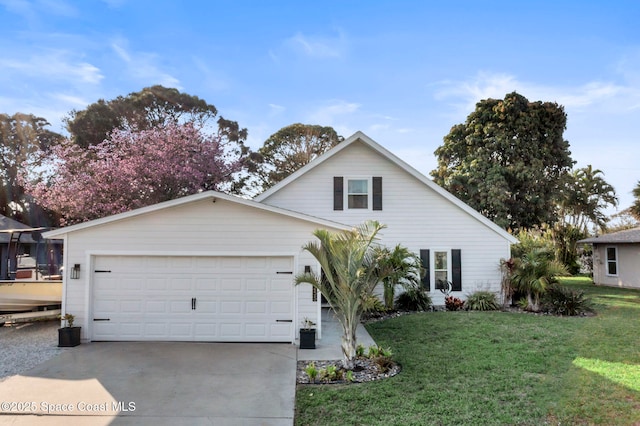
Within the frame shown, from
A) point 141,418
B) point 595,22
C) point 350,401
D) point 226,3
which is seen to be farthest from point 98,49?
point 595,22

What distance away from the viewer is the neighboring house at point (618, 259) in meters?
18.6

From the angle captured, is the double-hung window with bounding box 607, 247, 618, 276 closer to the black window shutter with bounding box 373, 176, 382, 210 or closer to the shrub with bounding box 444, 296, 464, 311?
the shrub with bounding box 444, 296, 464, 311

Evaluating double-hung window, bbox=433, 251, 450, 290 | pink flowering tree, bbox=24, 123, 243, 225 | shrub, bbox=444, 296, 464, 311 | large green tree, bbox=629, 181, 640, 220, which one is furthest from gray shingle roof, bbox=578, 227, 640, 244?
pink flowering tree, bbox=24, 123, 243, 225

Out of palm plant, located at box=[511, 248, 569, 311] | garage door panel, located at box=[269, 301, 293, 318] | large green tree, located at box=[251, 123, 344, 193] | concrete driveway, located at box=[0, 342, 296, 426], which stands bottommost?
concrete driveway, located at box=[0, 342, 296, 426]

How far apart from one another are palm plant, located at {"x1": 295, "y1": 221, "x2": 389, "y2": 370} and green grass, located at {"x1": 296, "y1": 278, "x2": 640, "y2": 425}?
996mm

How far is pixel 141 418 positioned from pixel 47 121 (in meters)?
29.1

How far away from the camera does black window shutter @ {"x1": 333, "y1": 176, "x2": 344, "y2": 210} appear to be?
13992 mm

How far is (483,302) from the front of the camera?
13.1 m

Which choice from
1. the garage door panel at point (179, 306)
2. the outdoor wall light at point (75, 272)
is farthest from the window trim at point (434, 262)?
the outdoor wall light at point (75, 272)

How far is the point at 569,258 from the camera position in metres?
24.6

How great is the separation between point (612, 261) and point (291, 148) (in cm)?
2165

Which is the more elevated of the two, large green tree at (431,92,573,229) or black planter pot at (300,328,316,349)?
large green tree at (431,92,573,229)

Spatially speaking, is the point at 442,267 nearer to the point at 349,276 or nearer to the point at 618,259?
the point at 349,276

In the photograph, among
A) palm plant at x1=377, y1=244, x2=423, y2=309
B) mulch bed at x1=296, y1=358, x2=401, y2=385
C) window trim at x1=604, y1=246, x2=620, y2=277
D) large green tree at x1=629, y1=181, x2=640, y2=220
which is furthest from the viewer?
large green tree at x1=629, y1=181, x2=640, y2=220
